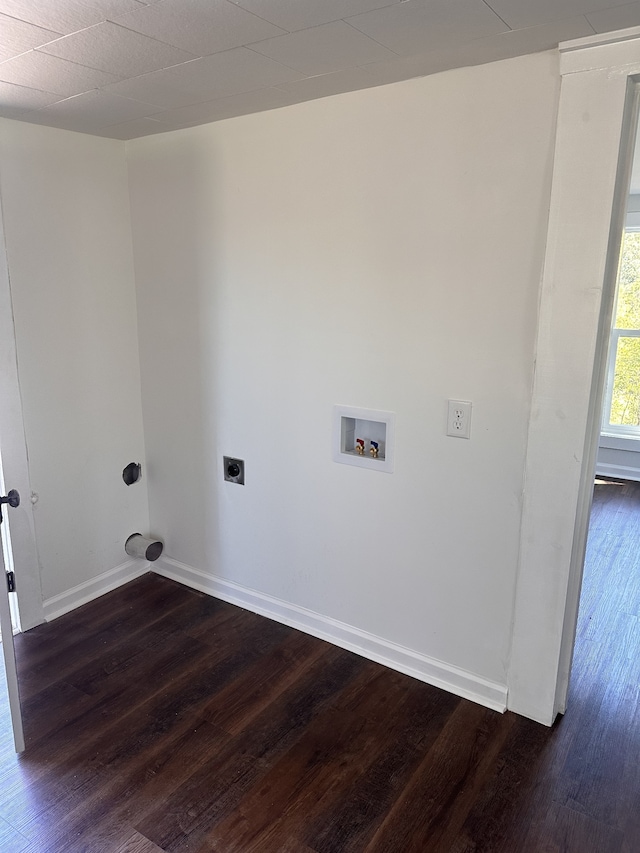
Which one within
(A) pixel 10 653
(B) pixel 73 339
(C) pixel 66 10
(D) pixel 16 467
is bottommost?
(A) pixel 10 653

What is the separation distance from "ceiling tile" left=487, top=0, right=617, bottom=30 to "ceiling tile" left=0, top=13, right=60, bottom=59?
109 cm

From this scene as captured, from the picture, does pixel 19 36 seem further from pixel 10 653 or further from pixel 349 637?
pixel 349 637

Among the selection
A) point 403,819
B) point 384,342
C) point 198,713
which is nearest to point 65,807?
point 198,713

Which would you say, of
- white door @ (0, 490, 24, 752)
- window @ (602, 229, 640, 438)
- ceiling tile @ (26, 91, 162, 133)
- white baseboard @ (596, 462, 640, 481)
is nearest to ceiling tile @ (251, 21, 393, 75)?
ceiling tile @ (26, 91, 162, 133)

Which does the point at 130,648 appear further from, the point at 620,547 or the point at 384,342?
the point at 620,547

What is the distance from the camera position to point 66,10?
4.49 ft

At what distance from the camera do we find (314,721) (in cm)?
211

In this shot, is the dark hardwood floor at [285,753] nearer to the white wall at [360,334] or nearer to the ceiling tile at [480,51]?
the white wall at [360,334]

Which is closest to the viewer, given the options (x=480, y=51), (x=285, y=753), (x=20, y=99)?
(x=480, y=51)

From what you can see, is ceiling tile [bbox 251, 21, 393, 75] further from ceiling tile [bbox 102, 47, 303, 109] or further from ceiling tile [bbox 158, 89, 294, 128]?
ceiling tile [bbox 158, 89, 294, 128]

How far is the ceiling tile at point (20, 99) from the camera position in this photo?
1.97 meters

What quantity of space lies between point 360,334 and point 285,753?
1.46 metres

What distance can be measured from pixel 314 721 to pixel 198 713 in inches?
16.4

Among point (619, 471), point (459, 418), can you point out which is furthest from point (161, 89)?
point (619, 471)
